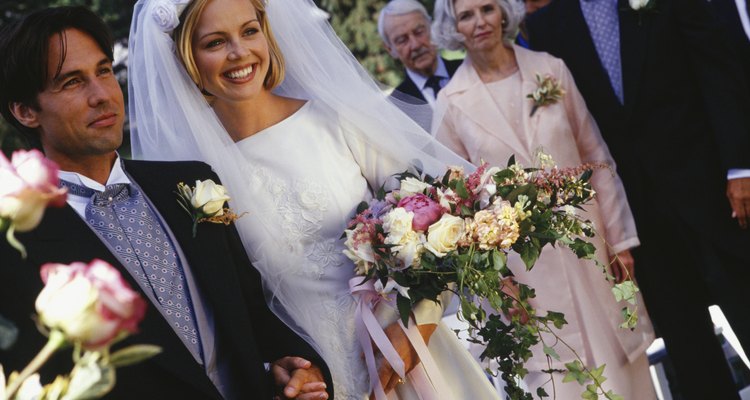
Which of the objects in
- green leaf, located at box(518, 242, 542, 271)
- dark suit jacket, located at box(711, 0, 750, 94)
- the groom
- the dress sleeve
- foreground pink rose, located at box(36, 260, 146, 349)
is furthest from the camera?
dark suit jacket, located at box(711, 0, 750, 94)

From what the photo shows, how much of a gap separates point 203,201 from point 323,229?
62 cm

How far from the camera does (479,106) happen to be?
4805mm

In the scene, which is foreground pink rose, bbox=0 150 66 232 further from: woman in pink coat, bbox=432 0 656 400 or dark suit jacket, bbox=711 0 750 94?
dark suit jacket, bbox=711 0 750 94

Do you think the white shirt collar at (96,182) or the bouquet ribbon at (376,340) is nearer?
the white shirt collar at (96,182)

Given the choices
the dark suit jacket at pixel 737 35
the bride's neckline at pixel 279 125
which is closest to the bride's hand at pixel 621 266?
the dark suit jacket at pixel 737 35

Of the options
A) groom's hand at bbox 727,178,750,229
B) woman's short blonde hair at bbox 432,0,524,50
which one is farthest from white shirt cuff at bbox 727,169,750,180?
woman's short blonde hair at bbox 432,0,524,50

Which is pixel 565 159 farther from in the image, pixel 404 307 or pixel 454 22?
pixel 404 307

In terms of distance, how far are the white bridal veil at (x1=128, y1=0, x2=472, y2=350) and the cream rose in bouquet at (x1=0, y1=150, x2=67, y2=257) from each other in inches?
75.0

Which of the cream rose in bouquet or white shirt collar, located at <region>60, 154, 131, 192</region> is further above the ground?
the cream rose in bouquet

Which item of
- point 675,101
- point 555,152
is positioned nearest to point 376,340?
point 555,152

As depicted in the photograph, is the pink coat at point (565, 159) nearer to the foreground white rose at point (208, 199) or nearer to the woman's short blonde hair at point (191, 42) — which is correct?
the woman's short blonde hair at point (191, 42)

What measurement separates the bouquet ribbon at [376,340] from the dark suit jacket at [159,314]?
0.33 metres

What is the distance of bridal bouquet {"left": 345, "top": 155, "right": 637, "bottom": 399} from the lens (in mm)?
2908

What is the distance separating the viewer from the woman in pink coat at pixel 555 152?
4664 millimetres
